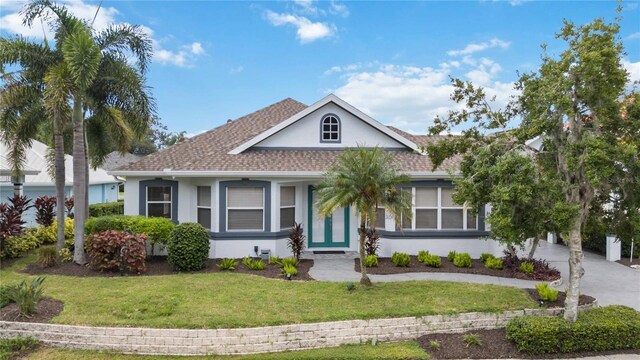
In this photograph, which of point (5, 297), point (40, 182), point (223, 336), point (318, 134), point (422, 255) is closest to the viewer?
point (223, 336)

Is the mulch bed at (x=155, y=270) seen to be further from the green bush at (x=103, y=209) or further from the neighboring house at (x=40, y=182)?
the green bush at (x=103, y=209)

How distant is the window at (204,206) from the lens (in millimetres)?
14087

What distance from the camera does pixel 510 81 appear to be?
9219 millimetres

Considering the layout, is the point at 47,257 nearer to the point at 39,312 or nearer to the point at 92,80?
the point at 39,312

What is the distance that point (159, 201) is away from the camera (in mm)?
14469

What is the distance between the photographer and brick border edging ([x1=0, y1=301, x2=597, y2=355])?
294 inches

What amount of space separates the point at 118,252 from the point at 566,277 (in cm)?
1353

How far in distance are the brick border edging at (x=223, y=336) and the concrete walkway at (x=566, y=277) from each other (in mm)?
3031

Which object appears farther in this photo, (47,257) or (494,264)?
(494,264)

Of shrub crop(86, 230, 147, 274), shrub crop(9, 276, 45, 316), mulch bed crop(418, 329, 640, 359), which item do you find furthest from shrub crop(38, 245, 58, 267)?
mulch bed crop(418, 329, 640, 359)

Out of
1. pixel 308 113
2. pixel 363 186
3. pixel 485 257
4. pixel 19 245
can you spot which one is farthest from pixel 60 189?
pixel 485 257

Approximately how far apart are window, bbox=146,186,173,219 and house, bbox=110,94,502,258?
35 millimetres

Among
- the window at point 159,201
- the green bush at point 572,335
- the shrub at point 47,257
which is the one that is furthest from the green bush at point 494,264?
the shrub at point 47,257

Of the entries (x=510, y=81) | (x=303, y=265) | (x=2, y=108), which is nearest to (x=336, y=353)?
(x=303, y=265)
